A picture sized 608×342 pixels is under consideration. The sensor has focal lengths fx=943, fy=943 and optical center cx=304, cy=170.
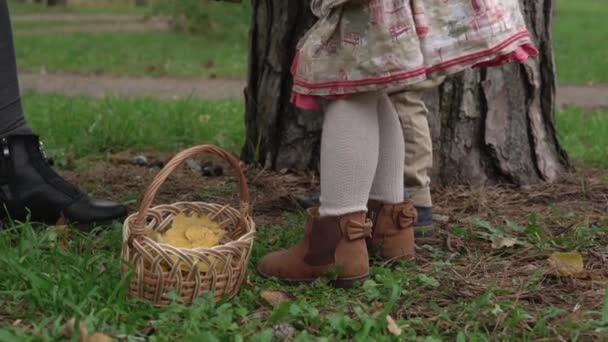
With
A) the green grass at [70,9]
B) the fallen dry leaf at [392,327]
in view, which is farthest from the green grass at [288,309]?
the green grass at [70,9]

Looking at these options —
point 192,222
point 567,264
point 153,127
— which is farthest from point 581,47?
point 192,222

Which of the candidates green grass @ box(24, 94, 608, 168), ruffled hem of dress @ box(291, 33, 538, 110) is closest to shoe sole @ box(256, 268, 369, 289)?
ruffled hem of dress @ box(291, 33, 538, 110)

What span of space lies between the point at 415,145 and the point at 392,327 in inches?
41.4

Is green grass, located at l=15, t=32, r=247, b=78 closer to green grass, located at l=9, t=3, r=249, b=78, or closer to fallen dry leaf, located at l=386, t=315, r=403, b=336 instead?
green grass, located at l=9, t=3, r=249, b=78

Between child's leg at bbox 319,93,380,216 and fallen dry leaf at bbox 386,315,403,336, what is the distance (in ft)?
1.25

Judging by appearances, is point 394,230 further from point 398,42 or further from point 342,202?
point 398,42

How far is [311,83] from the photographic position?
7.96 ft

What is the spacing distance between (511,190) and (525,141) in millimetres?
229

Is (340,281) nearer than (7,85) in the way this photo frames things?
Yes

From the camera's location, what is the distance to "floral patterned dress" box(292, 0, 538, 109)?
Answer: 91.7 inches

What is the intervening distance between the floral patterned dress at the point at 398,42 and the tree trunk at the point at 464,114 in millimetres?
1200

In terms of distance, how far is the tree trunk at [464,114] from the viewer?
3662 mm

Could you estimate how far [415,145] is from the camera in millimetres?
3098

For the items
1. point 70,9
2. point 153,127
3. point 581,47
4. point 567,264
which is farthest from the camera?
point 70,9
